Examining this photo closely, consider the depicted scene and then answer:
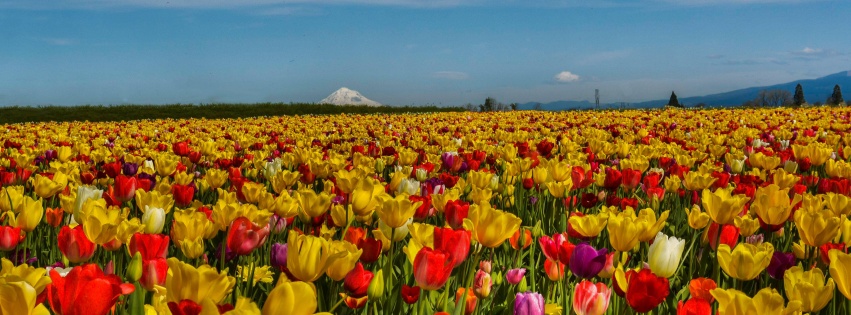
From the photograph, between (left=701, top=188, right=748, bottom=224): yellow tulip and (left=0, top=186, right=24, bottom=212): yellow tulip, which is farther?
(left=0, top=186, right=24, bottom=212): yellow tulip

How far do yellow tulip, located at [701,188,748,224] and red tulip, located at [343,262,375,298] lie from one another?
1.69 metres

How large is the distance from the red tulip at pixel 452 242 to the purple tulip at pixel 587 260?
1.37 feet

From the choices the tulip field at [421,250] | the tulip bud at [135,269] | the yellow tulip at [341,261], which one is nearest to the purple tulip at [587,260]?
the tulip field at [421,250]

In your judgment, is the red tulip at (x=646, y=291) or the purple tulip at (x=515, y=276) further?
the purple tulip at (x=515, y=276)

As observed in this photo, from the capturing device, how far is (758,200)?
3.30 metres

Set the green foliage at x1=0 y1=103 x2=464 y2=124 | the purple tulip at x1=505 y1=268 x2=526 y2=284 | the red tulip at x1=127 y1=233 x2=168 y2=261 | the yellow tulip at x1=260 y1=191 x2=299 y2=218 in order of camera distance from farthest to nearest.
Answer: the green foliage at x1=0 y1=103 x2=464 y2=124 < the yellow tulip at x1=260 y1=191 x2=299 y2=218 < the purple tulip at x1=505 y1=268 x2=526 y2=284 < the red tulip at x1=127 y1=233 x2=168 y2=261

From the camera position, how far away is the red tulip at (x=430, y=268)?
2047 mm

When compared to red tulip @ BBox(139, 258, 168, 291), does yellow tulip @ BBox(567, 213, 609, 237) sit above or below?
below

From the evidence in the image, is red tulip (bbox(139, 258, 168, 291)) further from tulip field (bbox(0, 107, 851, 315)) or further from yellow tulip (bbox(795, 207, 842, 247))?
yellow tulip (bbox(795, 207, 842, 247))

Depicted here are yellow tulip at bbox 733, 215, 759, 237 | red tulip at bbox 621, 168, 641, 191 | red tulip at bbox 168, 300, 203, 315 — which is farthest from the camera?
red tulip at bbox 621, 168, 641, 191

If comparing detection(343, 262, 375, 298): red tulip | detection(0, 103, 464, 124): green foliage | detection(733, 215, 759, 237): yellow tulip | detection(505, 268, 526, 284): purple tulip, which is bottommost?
detection(505, 268, 526, 284): purple tulip

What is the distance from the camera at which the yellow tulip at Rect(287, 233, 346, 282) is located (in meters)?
1.99

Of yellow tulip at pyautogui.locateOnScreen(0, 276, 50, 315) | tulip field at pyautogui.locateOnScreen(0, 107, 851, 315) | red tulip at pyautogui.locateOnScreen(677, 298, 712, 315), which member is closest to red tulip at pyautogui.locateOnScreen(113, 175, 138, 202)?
tulip field at pyautogui.locateOnScreen(0, 107, 851, 315)

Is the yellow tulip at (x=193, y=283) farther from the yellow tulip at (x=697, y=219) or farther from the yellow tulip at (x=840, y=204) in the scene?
the yellow tulip at (x=840, y=204)
